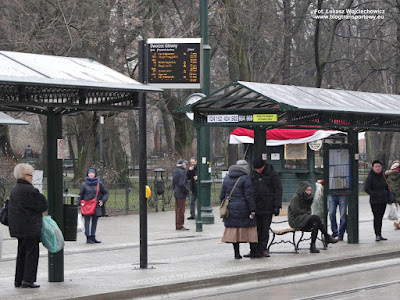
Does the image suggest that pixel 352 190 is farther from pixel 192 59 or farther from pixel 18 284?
pixel 18 284

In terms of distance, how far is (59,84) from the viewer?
10086 mm

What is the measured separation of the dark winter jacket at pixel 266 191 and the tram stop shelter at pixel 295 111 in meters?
0.61

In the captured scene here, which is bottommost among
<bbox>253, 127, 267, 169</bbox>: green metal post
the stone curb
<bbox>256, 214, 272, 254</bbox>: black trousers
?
the stone curb

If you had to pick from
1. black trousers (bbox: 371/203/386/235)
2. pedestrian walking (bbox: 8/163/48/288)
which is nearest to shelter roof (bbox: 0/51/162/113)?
pedestrian walking (bbox: 8/163/48/288)

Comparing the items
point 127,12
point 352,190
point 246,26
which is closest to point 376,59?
point 246,26

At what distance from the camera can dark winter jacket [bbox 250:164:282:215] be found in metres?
14.0

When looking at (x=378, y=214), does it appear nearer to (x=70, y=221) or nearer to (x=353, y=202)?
(x=353, y=202)

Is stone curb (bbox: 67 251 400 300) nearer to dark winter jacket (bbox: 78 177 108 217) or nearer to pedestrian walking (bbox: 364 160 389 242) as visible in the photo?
pedestrian walking (bbox: 364 160 389 242)

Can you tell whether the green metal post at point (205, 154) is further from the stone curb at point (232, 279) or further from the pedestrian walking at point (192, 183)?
the stone curb at point (232, 279)

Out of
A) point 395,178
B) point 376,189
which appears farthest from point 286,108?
point 395,178

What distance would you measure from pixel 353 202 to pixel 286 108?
11.8ft

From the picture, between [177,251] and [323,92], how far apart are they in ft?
12.6

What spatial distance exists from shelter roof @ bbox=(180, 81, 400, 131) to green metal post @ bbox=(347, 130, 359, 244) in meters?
0.34

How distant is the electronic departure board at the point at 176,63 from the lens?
14.9m
